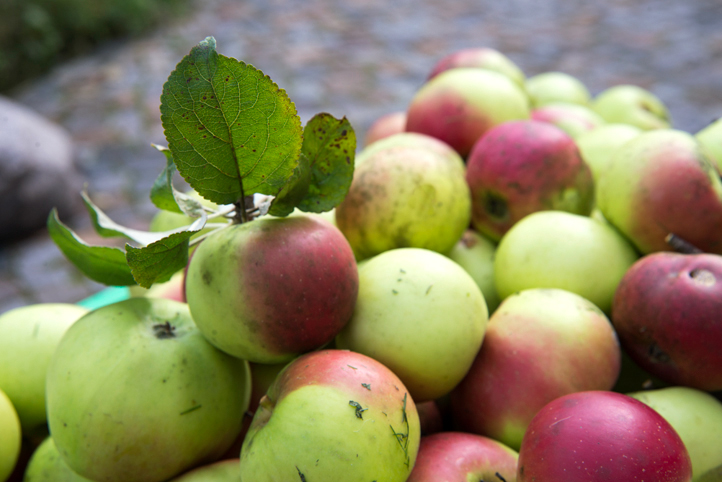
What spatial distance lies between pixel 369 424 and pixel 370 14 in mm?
5981

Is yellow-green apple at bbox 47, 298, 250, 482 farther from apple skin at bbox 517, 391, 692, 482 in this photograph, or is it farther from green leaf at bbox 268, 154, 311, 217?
apple skin at bbox 517, 391, 692, 482

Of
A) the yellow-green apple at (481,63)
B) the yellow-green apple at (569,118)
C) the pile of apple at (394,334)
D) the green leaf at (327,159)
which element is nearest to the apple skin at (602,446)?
the pile of apple at (394,334)

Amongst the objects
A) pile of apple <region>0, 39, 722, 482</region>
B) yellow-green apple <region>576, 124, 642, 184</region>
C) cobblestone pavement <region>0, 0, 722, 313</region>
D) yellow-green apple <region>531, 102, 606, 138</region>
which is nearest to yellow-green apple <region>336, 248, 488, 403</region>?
pile of apple <region>0, 39, 722, 482</region>

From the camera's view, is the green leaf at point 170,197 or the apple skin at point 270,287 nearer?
the apple skin at point 270,287

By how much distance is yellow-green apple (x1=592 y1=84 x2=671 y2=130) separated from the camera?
179cm

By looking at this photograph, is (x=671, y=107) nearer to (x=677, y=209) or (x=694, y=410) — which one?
(x=677, y=209)

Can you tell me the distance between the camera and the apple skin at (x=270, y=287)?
0.74 m

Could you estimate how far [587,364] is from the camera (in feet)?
2.94

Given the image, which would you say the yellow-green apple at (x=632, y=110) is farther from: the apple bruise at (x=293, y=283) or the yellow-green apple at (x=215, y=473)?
the yellow-green apple at (x=215, y=473)

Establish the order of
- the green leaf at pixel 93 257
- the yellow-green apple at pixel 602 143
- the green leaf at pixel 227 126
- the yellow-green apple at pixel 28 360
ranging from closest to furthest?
the green leaf at pixel 227 126 < the green leaf at pixel 93 257 < the yellow-green apple at pixel 28 360 < the yellow-green apple at pixel 602 143

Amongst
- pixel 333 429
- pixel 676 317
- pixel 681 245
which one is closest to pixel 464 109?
pixel 681 245

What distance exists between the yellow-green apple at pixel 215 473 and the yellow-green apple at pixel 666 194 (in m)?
0.86

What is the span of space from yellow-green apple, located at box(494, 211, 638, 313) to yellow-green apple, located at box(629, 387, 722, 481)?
232 mm

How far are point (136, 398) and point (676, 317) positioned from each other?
81cm
